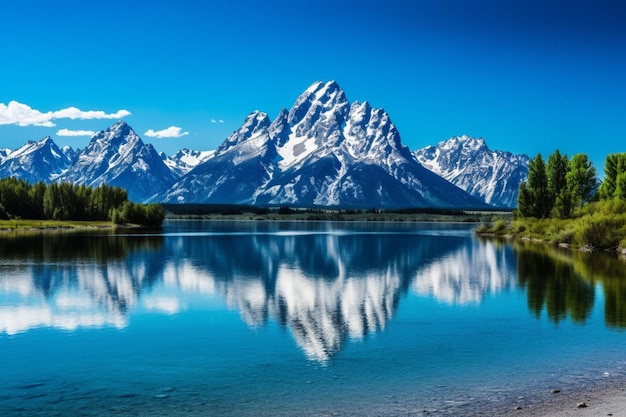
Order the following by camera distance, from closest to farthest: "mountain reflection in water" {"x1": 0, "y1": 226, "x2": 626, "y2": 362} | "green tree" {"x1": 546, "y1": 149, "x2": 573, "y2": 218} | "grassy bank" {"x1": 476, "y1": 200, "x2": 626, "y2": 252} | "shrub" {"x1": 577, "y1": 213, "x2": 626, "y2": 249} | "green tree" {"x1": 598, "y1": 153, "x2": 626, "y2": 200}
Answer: "mountain reflection in water" {"x1": 0, "y1": 226, "x2": 626, "y2": 362} → "shrub" {"x1": 577, "y1": 213, "x2": 626, "y2": 249} → "grassy bank" {"x1": 476, "y1": 200, "x2": 626, "y2": 252} → "green tree" {"x1": 598, "y1": 153, "x2": 626, "y2": 200} → "green tree" {"x1": 546, "y1": 149, "x2": 573, "y2": 218}

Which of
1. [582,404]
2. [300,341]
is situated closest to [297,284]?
[300,341]

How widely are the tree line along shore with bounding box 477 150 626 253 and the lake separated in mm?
42311

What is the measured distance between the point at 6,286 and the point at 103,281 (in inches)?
316

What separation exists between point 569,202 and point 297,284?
10594cm

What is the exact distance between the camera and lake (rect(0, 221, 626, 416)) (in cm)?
2245

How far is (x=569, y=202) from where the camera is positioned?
145m

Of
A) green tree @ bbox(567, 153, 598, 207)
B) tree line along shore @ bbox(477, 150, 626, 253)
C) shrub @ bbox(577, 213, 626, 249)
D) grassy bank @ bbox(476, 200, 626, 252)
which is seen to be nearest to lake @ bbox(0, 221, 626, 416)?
shrub @ bbox(577, 213, 626, 249)

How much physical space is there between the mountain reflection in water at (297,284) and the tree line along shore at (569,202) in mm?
15201

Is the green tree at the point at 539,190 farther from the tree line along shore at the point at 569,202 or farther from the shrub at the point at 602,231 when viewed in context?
the shrub at the point at 602,231

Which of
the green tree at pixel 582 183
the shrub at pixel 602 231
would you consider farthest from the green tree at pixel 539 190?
the shrub at pixel 602 231

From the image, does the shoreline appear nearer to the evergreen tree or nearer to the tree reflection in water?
the tree reflection in water

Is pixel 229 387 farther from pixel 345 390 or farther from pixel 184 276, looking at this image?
pixel 184 276

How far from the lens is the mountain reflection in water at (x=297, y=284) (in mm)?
38844

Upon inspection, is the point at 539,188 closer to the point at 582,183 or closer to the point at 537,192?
the point at 537,192
